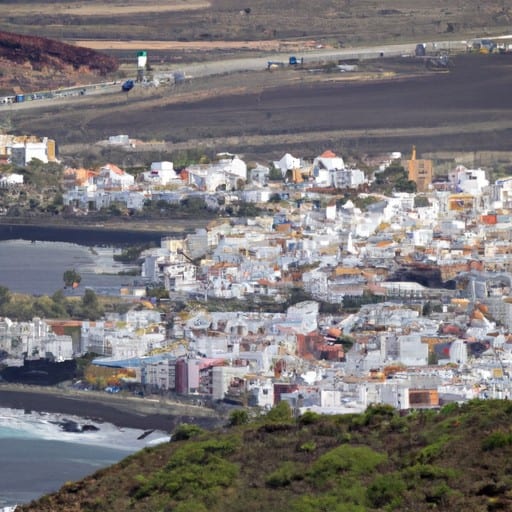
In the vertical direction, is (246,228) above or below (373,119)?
below

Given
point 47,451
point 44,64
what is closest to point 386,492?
point 47,451

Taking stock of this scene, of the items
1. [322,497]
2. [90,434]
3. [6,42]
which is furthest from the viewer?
[6,42]

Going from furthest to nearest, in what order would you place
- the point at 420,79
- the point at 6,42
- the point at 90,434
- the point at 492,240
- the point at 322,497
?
the point at 6,42 < the point at 420,79 < the point at 492,240 < the point at 90,434 < the point at 322,497

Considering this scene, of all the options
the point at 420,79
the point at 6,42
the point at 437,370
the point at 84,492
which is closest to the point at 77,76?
the point at 6,42

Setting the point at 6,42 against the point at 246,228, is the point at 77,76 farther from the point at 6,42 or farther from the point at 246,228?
the point at 246,228

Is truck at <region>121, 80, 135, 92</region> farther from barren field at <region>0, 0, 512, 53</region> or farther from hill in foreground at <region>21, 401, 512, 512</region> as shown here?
hill in foreground at <region>21, 401, 512, 512</region>

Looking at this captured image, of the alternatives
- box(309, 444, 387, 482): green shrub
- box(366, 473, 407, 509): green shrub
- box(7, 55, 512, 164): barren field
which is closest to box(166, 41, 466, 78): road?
box(7, 55, 512, 164): barren field

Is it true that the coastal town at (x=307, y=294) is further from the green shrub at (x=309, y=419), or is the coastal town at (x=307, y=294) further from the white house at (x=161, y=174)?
the green shrub at (x=309, y=419)
